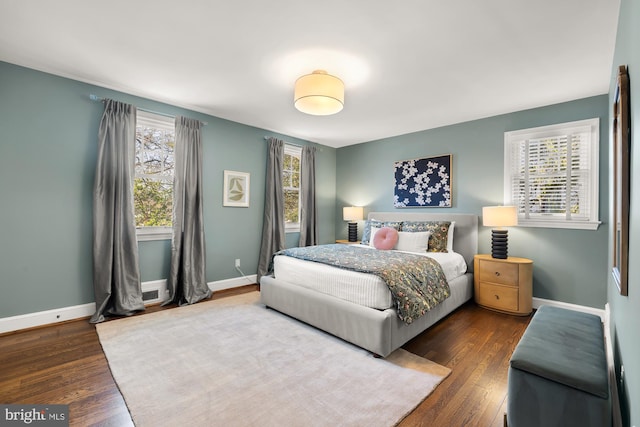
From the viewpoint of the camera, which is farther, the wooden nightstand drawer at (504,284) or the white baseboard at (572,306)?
the wooden nightstand drawer at (504,284)

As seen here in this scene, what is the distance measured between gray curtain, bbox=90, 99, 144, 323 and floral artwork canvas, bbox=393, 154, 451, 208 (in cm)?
383

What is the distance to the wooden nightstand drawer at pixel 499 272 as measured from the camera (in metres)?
3.25

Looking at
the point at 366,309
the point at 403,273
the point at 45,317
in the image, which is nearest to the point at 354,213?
the point at 403,273

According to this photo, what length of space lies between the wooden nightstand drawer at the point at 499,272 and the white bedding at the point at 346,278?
0.82 feet

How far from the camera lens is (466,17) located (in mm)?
1946

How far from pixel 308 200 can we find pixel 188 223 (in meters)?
2.14

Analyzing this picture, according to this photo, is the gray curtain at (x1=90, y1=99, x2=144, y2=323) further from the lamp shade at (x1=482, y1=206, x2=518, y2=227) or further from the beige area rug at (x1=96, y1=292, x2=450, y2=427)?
the lamp shade at (x1=482, y1=206, x2=518, y2=227)

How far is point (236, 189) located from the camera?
4.28 meters

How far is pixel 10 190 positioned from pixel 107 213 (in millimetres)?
755

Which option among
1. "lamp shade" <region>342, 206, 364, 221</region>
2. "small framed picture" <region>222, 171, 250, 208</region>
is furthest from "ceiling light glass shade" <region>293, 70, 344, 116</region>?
"lamp shade" <region>342, 206, 364, 221</region>

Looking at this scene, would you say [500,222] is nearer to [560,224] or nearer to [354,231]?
[560,224]

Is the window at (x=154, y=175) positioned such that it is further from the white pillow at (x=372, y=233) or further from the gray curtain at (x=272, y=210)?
the white pillow at (x=372, y=233)

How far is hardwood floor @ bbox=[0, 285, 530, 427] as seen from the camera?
165 cm

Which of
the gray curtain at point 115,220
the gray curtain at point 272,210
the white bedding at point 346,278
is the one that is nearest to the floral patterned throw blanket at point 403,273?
the white bedding at point 346,278
